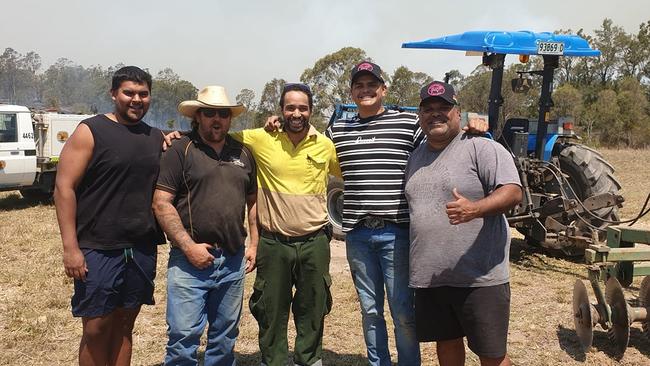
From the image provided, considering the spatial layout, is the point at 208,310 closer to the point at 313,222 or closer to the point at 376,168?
the point at 313,222

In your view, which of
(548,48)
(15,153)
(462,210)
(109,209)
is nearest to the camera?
(462,210)

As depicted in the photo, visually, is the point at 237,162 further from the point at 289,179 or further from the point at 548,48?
the point at 548,48

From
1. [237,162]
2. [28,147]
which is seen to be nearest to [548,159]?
[237,162]

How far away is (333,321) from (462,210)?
7.83ft

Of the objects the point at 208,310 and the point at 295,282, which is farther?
the point at 295,282

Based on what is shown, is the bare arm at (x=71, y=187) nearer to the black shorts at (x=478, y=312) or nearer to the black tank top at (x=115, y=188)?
the black tank top at (x=115, y=188)

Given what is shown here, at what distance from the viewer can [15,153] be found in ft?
31.5

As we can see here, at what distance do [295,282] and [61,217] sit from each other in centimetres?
123

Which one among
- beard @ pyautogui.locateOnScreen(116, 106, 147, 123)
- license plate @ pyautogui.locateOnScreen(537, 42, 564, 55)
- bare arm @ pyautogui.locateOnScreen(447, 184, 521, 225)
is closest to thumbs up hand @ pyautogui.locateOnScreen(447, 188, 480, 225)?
bare arm @ pyautogui.locateOnScreen(447, 184, 521, 225)

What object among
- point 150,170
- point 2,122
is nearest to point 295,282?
point 150,170

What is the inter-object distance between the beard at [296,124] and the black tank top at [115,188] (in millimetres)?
694

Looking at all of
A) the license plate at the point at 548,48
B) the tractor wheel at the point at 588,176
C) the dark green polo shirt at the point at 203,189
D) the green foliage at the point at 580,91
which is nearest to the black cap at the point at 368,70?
the dark green polo shirt at the point at 203,189

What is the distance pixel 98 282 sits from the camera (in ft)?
8.25

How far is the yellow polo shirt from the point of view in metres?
2.84
